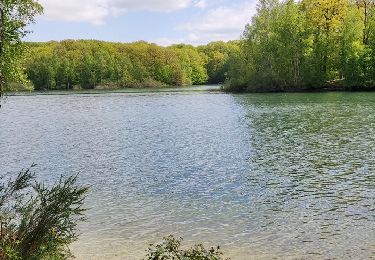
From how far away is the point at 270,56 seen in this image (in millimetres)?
94125

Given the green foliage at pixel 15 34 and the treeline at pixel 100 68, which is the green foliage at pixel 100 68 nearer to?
the treeline at pixel 100 68

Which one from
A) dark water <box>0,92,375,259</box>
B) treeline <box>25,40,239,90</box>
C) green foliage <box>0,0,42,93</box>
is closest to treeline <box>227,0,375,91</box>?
dark water <box>0,92,375,259</box>

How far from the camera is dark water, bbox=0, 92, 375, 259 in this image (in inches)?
558

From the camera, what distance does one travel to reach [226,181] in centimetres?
2230

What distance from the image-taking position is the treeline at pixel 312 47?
281ft

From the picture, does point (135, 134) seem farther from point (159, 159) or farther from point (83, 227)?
point (83, 227)

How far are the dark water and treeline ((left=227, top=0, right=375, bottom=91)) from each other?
41737 millimetres

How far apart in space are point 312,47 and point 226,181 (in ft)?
247

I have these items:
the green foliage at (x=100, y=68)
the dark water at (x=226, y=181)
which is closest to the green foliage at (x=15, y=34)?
the dark water at (x=226, y=181)

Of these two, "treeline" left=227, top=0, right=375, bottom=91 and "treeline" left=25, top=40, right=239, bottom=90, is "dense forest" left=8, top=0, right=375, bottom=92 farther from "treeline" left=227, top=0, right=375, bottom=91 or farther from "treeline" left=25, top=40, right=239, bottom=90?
"treeline" left=25, top=40, right=239, bottom=90

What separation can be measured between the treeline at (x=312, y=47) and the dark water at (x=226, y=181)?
4174cm

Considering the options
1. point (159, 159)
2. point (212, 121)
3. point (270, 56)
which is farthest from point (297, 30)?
point (159, 159)

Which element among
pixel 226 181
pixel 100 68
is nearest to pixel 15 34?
pixel 226 181

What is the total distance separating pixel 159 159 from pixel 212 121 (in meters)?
22.6
